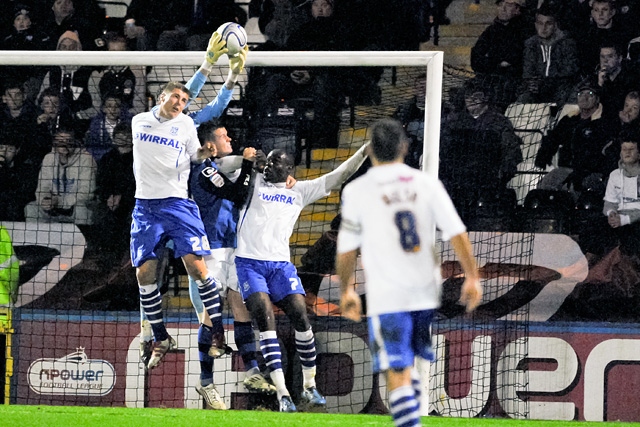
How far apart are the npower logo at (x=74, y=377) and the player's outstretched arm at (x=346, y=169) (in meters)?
2.88

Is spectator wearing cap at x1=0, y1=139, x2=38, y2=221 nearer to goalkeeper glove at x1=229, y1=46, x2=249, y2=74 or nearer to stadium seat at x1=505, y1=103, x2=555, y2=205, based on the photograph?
goalkeeper glove at x1=229, y1=46, x2=249, y2=74

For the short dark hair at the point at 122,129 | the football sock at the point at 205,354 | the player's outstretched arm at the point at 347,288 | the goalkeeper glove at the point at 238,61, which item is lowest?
the football sock at the point at 205,354

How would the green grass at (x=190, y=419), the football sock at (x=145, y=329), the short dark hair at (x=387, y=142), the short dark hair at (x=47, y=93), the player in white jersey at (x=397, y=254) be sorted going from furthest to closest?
1. the short dark hair at (x=47, y=93)
2. the football sock at (x=145, y=329)
3. the green grass at (x=190, y=419)
4. the short dark hair at (x=387, y=142)
5. the player in white jersey at (x=397, y=254)

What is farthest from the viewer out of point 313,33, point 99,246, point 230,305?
point 313,33

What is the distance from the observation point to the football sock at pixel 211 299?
8055 millimetres

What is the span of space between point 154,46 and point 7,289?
3.61 metres

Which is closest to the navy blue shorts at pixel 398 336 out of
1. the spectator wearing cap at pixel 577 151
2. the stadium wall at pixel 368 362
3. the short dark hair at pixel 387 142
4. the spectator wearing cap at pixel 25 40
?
the short dark hair at pixel 387 142

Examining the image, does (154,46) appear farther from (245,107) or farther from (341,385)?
(341,385)

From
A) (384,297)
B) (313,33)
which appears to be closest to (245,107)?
(313,33)

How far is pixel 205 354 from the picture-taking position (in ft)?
27.7

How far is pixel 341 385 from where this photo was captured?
30.3 ft

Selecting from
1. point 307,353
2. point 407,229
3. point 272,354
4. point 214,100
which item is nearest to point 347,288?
point 407,229

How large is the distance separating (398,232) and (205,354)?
12.4 ft

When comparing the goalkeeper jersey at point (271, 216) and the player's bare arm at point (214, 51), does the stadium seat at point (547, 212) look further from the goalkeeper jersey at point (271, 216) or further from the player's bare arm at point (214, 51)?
the player's bare arm at point (214, 51)
